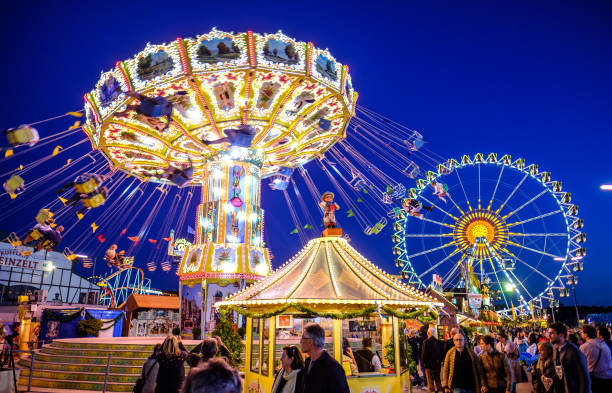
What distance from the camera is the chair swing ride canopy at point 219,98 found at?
1656cm

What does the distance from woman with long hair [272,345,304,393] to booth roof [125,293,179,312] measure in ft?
70.7

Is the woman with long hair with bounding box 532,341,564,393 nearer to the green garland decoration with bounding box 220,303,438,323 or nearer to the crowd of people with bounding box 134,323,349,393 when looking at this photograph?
the green garland decoration with bounding box 220,303,438,323

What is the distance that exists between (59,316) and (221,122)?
11.7m

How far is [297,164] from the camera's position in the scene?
2675cm

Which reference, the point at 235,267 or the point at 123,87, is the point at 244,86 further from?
the point at 235,267

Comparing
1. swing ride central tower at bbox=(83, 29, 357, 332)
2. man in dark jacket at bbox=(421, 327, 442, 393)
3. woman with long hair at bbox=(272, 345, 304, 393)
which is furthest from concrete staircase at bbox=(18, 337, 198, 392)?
woman with long hair at bbox=(272, 345, 304, 393)

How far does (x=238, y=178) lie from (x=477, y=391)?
56.5ft

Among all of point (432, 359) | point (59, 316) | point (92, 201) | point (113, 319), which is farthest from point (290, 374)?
point (113, 319)

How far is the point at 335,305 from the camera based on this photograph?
27.5 ft

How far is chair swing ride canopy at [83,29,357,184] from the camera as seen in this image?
16562 mm

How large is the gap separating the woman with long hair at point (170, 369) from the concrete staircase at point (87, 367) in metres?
6.61

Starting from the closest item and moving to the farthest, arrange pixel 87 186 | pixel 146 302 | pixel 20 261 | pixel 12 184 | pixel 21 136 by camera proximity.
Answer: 1. pixel 21 136
2. pixel 12 184
3. pixel 87 186
4. pixel 146 302
5. pixel 20 261

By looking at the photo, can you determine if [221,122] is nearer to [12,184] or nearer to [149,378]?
[12,184]

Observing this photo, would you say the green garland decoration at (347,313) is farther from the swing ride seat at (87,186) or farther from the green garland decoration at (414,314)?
the swing ride seat at (87,186)
